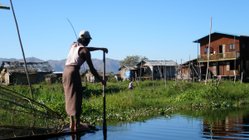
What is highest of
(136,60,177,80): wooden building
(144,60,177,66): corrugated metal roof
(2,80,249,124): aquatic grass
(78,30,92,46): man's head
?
(144,60,177,66): corrugated metal roof

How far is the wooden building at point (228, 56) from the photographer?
153 ft

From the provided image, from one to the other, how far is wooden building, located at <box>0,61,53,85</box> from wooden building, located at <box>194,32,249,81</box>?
19.9 metres

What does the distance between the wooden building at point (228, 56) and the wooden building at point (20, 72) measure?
1995cm

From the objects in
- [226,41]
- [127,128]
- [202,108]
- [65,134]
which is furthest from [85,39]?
[226,41]

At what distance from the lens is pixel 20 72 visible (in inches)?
1913

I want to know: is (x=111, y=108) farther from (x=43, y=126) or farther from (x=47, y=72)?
(x=47, y=72)

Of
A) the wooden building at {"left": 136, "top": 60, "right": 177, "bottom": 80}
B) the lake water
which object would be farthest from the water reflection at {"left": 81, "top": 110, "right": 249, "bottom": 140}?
the wooden building at {"left": 136, "top": 60, "right": 177, "bottom": 80}

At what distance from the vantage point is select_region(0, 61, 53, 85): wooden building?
47.9m

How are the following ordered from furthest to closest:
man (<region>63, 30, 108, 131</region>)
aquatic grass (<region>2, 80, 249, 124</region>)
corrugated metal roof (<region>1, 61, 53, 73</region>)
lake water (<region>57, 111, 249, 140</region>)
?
corrugated metal roof (<region>1, 61, 53, 73</region>)
aquatic grass (<region>2, 80, 249, 124</region>)
lake water (<region>57, 111, 249, 140</region>)
man (<region>63, 30, 108, 131</region>)

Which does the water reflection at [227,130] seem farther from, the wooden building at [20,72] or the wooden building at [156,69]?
the wooden building at [156,69]

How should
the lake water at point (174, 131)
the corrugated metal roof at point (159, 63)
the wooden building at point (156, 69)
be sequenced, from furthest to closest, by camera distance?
the corrugated metal roof at point (159, 63)
the wooden building at point (156, 69)
the lake water at point (174, 131)

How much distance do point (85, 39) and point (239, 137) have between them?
3.75 meters

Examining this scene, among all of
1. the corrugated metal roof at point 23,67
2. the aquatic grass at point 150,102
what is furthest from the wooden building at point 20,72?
the aquatic grass at point 150,102

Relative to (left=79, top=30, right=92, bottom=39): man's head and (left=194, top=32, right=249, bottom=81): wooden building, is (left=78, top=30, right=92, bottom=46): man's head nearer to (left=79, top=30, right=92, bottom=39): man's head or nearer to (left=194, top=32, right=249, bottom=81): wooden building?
(left=79, top=30, right=92, bottom=39): man's head
